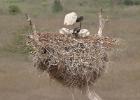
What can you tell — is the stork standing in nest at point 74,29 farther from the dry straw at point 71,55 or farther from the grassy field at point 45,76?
the grassy field at point 45,76

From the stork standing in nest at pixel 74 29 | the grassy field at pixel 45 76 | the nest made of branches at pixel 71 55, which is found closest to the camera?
the nest made of branches at pixel 71 55

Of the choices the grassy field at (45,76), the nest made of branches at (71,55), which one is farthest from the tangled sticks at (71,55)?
the grassy field at (45,76)

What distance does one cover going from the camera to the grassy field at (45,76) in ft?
81.9

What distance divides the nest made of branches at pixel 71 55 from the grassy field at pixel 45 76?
0.40 meters

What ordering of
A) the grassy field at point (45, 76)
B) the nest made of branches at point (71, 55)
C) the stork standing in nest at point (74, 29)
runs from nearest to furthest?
the nest made of branches at point (71, 55) → the stork standing in nest at point (74, 29) → the grassy field at point (45, 76)

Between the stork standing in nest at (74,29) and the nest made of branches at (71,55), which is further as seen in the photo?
the stork standing in nest at (74,29)

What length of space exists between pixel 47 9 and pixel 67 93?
35428 mm

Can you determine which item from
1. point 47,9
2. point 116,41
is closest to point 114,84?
point 116,41

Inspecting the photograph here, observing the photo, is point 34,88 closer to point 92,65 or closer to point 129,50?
point 129,50

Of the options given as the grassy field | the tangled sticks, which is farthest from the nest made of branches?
the grassy field

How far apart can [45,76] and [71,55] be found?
987 centimetres

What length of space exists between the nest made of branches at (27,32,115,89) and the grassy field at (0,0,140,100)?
0.40m

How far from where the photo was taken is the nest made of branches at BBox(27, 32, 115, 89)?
10258 millimetres

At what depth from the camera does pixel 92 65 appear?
10.4 meters
